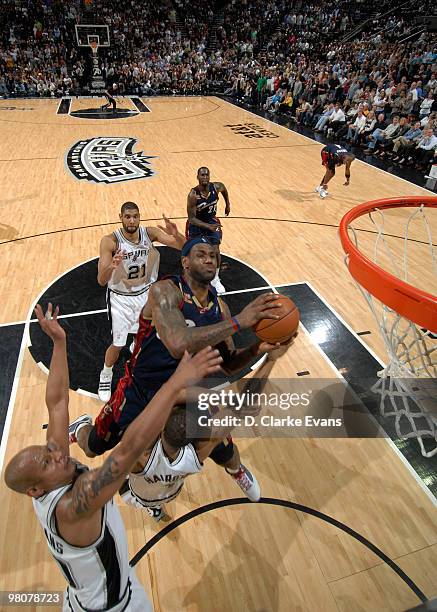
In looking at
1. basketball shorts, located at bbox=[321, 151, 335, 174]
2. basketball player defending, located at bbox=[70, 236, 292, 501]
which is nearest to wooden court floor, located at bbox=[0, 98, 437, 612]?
basketball player defending, located at bbox=[70, 236, 292, 501]

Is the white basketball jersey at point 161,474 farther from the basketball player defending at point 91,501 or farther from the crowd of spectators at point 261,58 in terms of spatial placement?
the crowd of spectators at point 261,58

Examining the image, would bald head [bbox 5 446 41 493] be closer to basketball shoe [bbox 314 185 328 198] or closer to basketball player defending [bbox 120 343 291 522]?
basketball player defending [bbox 120 343 291 522]

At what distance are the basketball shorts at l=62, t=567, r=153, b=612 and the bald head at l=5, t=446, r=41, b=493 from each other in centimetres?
70

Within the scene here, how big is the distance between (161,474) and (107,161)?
1019 centimetres

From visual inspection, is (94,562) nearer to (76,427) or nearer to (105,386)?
(76,427)

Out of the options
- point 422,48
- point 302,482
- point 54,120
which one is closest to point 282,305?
point 302,482

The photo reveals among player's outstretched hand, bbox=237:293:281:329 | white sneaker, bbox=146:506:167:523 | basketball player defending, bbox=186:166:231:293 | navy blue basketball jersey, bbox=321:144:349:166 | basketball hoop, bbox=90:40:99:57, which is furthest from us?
basketball hoop, bbox=90:40:99:57

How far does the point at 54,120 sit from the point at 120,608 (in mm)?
16947

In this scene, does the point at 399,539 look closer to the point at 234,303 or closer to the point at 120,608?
the point at 120,608

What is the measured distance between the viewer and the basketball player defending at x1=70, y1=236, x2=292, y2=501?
2.49m

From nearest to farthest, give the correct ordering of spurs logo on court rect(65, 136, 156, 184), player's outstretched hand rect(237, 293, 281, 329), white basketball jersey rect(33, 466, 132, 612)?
white basketball jersey rect(33, 466, 132, 612), player's outstretched hand rect(237, 293, 281, 329), spurs logo on court rect(65, 136, 156, 184)

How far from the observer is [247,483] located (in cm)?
310

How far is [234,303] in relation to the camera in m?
5.51

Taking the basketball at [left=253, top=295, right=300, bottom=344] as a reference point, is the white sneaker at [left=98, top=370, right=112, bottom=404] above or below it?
below
